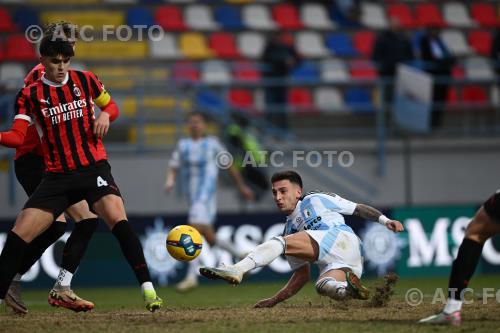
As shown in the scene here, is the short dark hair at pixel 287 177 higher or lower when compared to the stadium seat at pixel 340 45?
lower

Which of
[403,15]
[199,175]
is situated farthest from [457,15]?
[199,175]

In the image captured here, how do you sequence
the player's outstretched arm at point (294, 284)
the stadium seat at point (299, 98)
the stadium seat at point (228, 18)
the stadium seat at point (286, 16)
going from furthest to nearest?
1. the stadium seat at point (286, 16)
2. the stadium seat at point (228, 18)
3. the stadium seat at point (299, 98)
4. the player's outstretched arm at point (294, 284)

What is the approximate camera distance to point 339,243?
9078mm

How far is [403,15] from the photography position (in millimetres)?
21156

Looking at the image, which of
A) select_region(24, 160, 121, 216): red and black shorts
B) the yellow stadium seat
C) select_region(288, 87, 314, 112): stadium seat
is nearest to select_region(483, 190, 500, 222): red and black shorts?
select_region(24, 160, 121, 216): red and black shorts

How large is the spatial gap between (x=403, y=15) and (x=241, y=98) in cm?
482

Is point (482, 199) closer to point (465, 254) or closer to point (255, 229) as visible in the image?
point (255, 229)

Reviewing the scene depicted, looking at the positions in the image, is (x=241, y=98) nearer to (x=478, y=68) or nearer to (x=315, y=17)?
(x=315, y=17)

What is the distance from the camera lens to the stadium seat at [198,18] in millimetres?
19641

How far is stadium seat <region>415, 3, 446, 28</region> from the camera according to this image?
69.3 feet

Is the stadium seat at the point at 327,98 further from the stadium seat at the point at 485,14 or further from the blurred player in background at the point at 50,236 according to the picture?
the blurred player in background at the point at 50,236

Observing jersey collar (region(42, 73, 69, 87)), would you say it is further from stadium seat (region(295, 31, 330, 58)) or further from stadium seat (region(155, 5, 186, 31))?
stadium seat (region(295, 31, 330, 58))

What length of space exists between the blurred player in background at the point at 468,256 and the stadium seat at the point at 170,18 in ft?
41.2

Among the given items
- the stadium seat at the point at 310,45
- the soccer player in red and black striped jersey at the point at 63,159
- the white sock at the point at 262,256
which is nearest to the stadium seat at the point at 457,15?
the stadium seat at the point at 310,45
